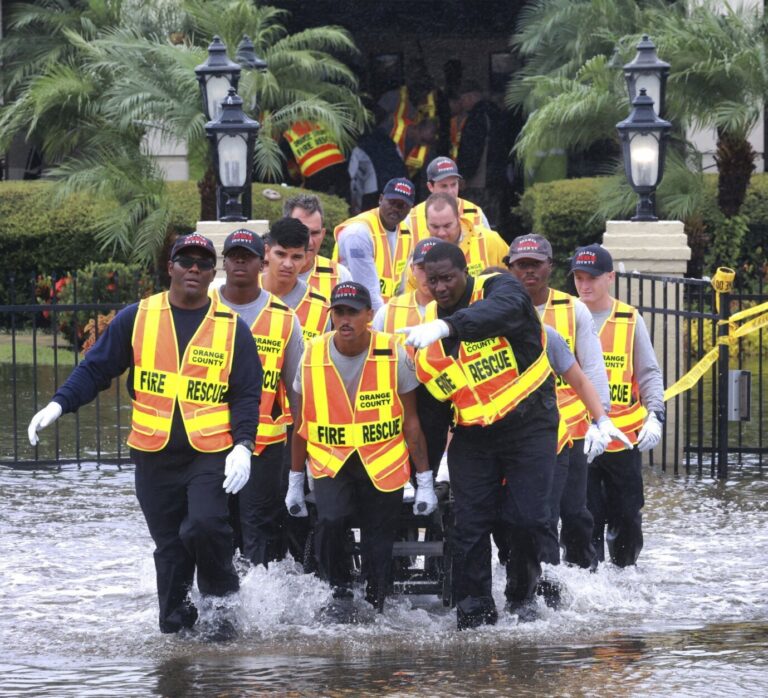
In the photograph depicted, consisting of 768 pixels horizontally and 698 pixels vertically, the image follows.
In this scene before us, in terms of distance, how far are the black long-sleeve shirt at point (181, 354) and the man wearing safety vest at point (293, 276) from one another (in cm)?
108

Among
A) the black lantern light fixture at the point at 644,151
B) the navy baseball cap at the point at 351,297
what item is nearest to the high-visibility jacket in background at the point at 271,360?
the navy baseball cap at the point at 351,297

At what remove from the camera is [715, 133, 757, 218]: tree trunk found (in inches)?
783

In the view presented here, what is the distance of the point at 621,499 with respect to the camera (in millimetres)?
8734

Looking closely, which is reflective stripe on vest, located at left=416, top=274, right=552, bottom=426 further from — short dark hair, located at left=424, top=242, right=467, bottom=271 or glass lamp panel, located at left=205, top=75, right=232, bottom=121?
glass lamp panel, located at left=205, top=75, right=232, bottom=121

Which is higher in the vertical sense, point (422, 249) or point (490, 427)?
point (422, 249)

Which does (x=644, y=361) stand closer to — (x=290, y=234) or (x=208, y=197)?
(x=290, y=234)

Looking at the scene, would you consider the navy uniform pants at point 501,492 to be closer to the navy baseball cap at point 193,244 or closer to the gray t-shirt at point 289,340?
the gray t-shirt at point 289,340

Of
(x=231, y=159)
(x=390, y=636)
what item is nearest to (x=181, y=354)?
(x=390, y=636)

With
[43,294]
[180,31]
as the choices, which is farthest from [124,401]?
[180,31]

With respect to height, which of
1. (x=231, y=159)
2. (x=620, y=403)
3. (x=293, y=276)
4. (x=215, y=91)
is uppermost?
(x=215, y=91)

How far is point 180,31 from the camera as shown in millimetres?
22188

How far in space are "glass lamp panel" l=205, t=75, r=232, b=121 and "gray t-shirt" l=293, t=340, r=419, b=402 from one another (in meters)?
6.51

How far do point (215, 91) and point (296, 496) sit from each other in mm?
6609

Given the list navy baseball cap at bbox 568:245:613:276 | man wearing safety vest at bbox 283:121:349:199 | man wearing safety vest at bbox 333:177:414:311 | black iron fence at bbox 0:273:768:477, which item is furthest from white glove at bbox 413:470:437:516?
man wearing safety vest at bbox 283:121:349:199
